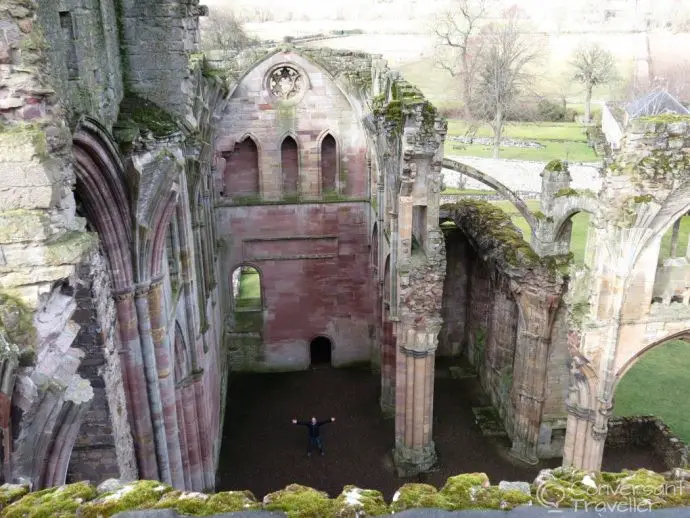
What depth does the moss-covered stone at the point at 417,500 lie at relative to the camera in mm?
3268

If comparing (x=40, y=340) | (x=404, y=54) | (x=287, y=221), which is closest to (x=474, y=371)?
(x=287, y=221)

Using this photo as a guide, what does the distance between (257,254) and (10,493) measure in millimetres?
13995

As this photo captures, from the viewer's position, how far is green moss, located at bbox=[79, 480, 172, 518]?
10.9 ft

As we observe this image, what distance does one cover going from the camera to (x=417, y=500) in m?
3.32

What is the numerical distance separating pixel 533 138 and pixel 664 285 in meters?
38.3

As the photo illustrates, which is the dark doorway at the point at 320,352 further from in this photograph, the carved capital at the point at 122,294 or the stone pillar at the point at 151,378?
the carved capital at the point at 122,294

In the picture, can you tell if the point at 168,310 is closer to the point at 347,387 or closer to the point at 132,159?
the point at 132,159

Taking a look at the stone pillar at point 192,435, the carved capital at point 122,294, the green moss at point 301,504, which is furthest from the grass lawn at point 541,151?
the green moss at point 301,504

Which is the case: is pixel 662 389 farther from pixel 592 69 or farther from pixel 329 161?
pixel 592 69

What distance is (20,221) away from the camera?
14.7 ft

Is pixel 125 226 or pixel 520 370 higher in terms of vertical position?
pixel 125 226

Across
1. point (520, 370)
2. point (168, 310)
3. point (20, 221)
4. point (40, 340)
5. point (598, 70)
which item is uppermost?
point (598, 70)

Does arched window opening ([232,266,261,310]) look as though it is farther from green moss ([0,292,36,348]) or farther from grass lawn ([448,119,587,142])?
grass lawn ([448,119,587,142])

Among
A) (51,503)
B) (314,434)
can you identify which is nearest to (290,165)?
(314,434)
